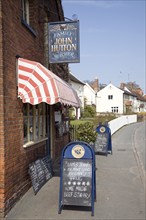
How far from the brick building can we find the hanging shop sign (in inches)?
15.8

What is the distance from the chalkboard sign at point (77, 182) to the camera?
5547 mm

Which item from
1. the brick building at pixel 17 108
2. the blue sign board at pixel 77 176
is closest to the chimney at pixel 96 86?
the brick building at pixel 17 108

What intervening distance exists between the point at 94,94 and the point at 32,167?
56.8 meters

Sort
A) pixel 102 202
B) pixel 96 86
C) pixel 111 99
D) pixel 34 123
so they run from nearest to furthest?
1. pixel 102 202
2. pixel 34 123
3. pixel 111 99
4. pixel 96 86

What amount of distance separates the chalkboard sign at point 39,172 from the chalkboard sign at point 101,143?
5.27 m

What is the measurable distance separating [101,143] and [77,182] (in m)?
7.53

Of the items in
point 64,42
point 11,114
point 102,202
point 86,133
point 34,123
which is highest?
point 64,42

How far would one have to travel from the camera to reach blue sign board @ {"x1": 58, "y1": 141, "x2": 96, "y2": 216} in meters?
5.55

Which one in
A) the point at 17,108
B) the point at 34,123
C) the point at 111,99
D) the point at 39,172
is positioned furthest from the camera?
the point at 111,99

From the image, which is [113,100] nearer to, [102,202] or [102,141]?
[102,141]

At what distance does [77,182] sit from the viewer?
18.6ft

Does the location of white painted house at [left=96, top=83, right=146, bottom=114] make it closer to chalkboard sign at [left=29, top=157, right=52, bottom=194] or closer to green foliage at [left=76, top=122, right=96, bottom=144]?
green foliage at [left=76, top=122, right=96, bottom=144]

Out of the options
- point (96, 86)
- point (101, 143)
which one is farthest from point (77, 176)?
point (96, 86)

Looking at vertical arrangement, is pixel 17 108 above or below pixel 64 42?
below
